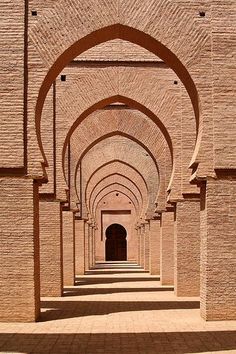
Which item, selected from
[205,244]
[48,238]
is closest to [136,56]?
[48,238]

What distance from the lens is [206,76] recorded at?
1157 cm

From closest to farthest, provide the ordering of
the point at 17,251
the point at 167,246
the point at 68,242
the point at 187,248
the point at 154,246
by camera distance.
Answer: the point at 17,251, the point at 187,248, the point at 167,246, the point at 68,242, the point at 154,246

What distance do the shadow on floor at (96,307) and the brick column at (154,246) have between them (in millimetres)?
9057

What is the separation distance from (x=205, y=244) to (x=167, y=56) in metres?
3.35

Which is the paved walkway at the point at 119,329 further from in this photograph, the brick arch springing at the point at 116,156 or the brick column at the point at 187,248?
the brick arch springing at the point at 116,156

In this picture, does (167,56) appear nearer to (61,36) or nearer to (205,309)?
(61,36)

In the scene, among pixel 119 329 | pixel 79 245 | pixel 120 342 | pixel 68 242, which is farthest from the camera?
pixel 79 245

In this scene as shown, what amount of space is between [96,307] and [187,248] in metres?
2.86

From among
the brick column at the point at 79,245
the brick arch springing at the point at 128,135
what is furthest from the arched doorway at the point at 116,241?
the brick arch springing at the point at 128,135

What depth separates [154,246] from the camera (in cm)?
2369

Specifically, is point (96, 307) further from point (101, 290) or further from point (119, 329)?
point (101, 290)

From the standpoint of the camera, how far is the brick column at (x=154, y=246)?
932 inches

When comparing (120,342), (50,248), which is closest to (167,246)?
(50,248)

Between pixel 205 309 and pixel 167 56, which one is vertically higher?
pixel 167 56
